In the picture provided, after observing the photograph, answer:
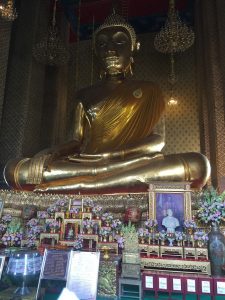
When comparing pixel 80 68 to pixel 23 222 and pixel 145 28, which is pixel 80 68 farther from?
pixel 23 222

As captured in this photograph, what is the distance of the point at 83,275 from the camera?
6.33 feet

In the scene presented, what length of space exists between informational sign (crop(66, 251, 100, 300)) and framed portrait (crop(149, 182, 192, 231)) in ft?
4.07

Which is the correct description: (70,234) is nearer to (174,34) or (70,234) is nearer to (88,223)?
(88,223)

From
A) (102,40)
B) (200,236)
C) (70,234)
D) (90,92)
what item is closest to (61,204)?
(70,234)

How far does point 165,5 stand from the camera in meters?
6.32

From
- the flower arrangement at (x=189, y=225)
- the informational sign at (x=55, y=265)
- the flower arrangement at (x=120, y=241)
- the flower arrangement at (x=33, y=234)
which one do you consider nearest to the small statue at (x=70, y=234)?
the flower arrangement at (x=33, y=234)

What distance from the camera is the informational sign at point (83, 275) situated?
1863 mm

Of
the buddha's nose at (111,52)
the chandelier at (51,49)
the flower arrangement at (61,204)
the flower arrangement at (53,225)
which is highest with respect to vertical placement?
the chandelier at (51,49)

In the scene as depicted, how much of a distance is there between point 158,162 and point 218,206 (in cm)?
110

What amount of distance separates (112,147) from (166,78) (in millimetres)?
2790

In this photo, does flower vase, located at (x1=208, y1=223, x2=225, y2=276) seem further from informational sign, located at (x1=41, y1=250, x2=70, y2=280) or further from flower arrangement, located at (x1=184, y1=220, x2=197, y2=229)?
informational sign, located at (x1=41, y1=250, x2=70, y2=280)

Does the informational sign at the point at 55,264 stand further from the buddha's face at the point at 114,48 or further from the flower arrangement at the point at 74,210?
the buddha's face at the point at 114,48

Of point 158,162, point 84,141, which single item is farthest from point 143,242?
point 84,141

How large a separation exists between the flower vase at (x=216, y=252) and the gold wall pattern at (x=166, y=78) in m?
3.74
